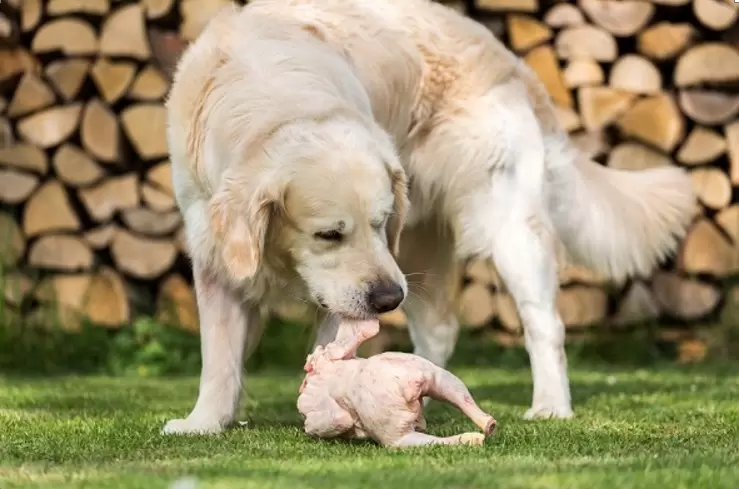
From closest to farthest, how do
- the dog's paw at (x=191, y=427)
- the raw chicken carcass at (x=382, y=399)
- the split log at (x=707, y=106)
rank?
the raw chicken carcass at (x=382, y=399) < the dog's paw at (x=191, y=427) < the split log at (x=707, y=106)

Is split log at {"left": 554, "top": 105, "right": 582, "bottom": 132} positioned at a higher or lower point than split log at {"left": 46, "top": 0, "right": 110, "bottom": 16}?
lower

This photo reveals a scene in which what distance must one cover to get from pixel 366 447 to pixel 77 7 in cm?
307

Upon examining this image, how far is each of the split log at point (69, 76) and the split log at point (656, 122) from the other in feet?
7.27

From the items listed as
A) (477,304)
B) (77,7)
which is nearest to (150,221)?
(77,7)

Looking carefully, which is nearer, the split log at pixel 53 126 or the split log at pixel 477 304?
the split log at pixel 53 126

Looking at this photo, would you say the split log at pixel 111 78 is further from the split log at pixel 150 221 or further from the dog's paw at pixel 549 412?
the dog's paw at pixel 549 412

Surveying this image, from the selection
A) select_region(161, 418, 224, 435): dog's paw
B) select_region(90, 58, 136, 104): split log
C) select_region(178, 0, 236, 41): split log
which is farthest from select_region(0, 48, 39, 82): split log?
select_region(161, 418, 224, 435): dog's paw

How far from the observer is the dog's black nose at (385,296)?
2.37m

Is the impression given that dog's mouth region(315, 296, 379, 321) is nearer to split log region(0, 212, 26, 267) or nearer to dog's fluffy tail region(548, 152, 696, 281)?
dog's fluffy tail region(548, 152, 696, 281)

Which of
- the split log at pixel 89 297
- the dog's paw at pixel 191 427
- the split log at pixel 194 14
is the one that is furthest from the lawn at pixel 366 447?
the split log at pixel 194 14

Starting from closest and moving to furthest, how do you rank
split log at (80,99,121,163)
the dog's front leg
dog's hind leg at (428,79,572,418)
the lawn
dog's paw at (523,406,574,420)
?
the lawn
the dog's front leg
dog's paw at (523,406,574,420)
dog's hind leg at (428,79,572,418)
split log at (80,99,121,163)

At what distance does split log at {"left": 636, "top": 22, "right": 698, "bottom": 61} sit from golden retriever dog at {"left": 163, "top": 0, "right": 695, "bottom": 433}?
1564 millimetres

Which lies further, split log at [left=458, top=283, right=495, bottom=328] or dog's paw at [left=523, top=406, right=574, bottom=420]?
split log at [left=458, top=283, right=495, bottom=328]

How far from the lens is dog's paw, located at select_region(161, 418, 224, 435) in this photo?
248 cm
